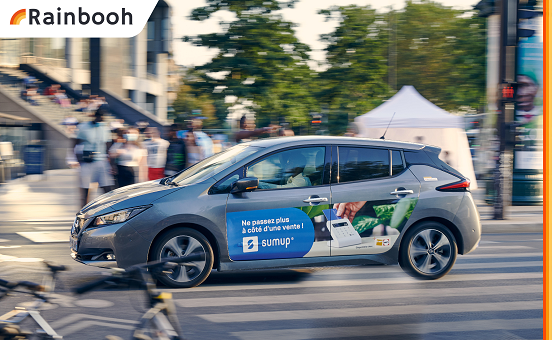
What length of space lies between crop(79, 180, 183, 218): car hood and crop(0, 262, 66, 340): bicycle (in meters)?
3.26

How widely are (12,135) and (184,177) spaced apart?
14.2 metres

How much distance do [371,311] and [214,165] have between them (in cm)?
231

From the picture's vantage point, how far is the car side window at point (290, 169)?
657 cm

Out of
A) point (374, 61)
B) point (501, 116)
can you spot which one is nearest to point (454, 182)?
point (501, 116)

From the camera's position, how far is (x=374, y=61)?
112 ft

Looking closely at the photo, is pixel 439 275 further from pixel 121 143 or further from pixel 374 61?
pixel 374 61

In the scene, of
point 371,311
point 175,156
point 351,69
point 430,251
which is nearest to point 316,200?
point 371,311

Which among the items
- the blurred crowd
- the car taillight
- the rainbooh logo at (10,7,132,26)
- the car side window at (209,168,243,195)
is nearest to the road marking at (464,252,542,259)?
the car taillight

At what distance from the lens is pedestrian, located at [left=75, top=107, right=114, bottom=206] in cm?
1091

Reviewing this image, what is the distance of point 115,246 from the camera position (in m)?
6.13

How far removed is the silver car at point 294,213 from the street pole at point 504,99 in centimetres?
541

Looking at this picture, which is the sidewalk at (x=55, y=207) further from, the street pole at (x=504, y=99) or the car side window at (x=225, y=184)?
the car side window at (x=225, y=184)

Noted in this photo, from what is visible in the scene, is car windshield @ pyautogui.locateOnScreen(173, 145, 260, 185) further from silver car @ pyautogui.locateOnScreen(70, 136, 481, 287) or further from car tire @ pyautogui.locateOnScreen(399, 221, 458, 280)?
car tire @ pyautogui.locateOnScreen(399, 221, 458, 280)

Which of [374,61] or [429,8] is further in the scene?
[429,8]
